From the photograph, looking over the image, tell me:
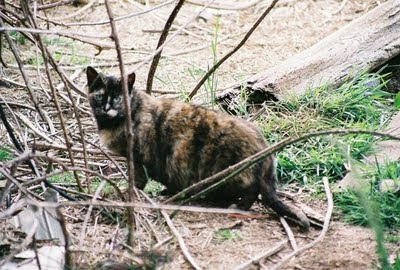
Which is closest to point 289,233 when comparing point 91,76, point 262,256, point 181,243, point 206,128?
point 262,256

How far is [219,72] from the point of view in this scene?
7.95 metres

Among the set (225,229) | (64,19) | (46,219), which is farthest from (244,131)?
(64,19)

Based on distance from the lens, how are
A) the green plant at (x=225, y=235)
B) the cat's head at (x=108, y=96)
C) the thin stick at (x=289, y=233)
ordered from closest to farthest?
1. the thin stick at (x=289, y=233)
2. the green plant at (x=225, y=235)
3. the cat's head at (x=108, y=96)

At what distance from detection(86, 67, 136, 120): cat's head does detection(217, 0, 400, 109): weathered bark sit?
65.9 inches

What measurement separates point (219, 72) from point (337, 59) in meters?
Answer: 1.74

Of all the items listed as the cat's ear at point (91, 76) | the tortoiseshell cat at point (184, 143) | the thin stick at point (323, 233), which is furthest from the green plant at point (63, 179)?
the thin stick at point (323, 233)

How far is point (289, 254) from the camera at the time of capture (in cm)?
414

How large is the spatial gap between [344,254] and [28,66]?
16.4ft

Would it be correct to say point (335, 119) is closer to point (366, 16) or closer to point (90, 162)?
point (366, 16)

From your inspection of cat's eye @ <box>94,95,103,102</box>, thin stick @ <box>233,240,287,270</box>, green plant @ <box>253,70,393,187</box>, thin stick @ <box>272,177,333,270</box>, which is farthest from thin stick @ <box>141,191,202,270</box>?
green plant @ <box>253,70,393,187</box>

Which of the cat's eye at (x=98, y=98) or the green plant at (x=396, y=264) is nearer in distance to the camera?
the green plant at (x=396, y=264)

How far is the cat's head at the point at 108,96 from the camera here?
16.2ft

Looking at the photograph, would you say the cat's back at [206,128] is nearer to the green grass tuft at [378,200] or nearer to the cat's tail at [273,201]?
the cat's tail at [273,201]

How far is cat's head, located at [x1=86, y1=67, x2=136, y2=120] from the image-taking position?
493cm
